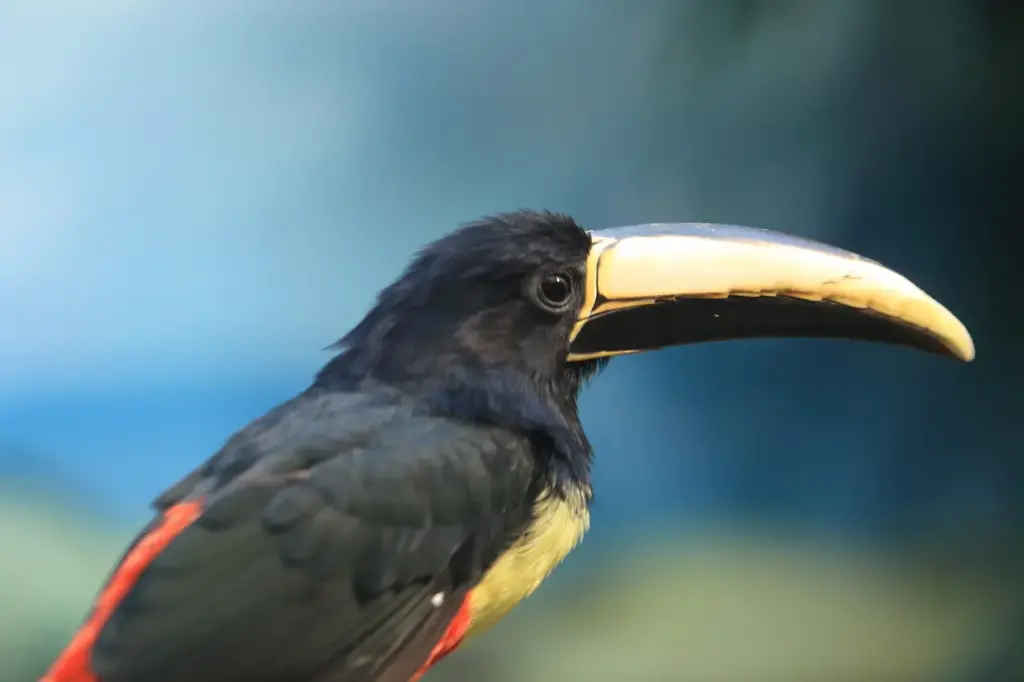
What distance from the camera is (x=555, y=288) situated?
90 cm

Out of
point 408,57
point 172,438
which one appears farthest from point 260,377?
point 408,57

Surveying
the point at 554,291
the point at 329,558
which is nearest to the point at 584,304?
the point at 554,291

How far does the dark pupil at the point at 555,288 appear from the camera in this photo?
89cm

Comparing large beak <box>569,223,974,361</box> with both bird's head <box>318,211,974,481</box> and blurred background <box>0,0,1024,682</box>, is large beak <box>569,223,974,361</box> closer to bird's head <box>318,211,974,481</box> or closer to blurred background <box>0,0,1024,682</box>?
bird's head <box>318,211,974,481</box>

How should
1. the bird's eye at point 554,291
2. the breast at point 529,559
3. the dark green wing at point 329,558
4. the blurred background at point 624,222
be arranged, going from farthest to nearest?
1. the blurred background at point 624,222
2. the bird's eye at point 554,291
3. the breast at point 529,559
4. the dark green wing at point 329,558

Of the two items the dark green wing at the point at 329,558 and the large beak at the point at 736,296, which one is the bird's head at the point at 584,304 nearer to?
the large beak at the point at 736,296

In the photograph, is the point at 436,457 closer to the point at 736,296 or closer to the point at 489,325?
the point at 489,325

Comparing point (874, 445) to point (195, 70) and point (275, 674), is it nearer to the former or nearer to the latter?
point (275, 674)

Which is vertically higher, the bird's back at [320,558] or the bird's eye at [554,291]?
the bird's eye at [554,291]

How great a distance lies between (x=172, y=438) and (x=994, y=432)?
143 cm

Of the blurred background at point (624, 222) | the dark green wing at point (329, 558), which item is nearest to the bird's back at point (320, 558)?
the dark green wing at point (329, 558)

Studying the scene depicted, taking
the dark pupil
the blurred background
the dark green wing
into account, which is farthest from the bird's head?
the blurred background

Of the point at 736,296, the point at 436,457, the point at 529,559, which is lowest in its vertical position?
the point at 529,559

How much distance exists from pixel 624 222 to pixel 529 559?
2.57 feet
